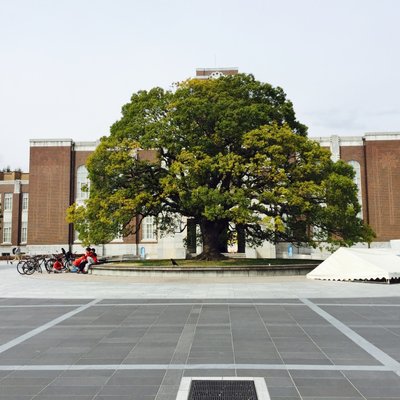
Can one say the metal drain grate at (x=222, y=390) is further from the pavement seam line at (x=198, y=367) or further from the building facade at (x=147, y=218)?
the building facade at (x=147, y=218)

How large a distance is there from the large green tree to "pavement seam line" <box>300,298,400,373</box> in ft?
34.0

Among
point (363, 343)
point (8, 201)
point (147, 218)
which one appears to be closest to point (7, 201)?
point (8, 201)

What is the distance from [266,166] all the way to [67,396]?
58.0 ft

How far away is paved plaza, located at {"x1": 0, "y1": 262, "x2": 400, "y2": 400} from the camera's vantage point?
201 inches

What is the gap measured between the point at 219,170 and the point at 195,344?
47.7 feet

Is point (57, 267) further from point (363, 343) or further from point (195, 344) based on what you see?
point (363, 343)

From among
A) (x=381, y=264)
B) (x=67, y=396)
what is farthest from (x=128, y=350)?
(x=381, y=264)

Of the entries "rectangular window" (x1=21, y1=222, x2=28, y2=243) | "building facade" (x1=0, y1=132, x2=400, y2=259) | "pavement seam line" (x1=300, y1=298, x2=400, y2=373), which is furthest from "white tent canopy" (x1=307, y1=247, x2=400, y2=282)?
"rectangular window" (x1=21, y1=222, x2=28, y2=243)

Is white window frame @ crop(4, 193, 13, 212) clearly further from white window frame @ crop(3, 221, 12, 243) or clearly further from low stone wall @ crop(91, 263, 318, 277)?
low stone wall @ crop(91, 263, 318, 277)

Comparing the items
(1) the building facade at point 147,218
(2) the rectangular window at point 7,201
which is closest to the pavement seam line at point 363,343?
(1) the building facade at point 147,218

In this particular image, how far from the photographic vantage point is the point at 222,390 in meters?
4.92

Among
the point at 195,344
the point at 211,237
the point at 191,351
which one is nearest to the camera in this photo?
the point at 191,351

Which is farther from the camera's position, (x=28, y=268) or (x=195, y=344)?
(x=28, y=268)

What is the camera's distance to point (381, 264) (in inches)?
695
